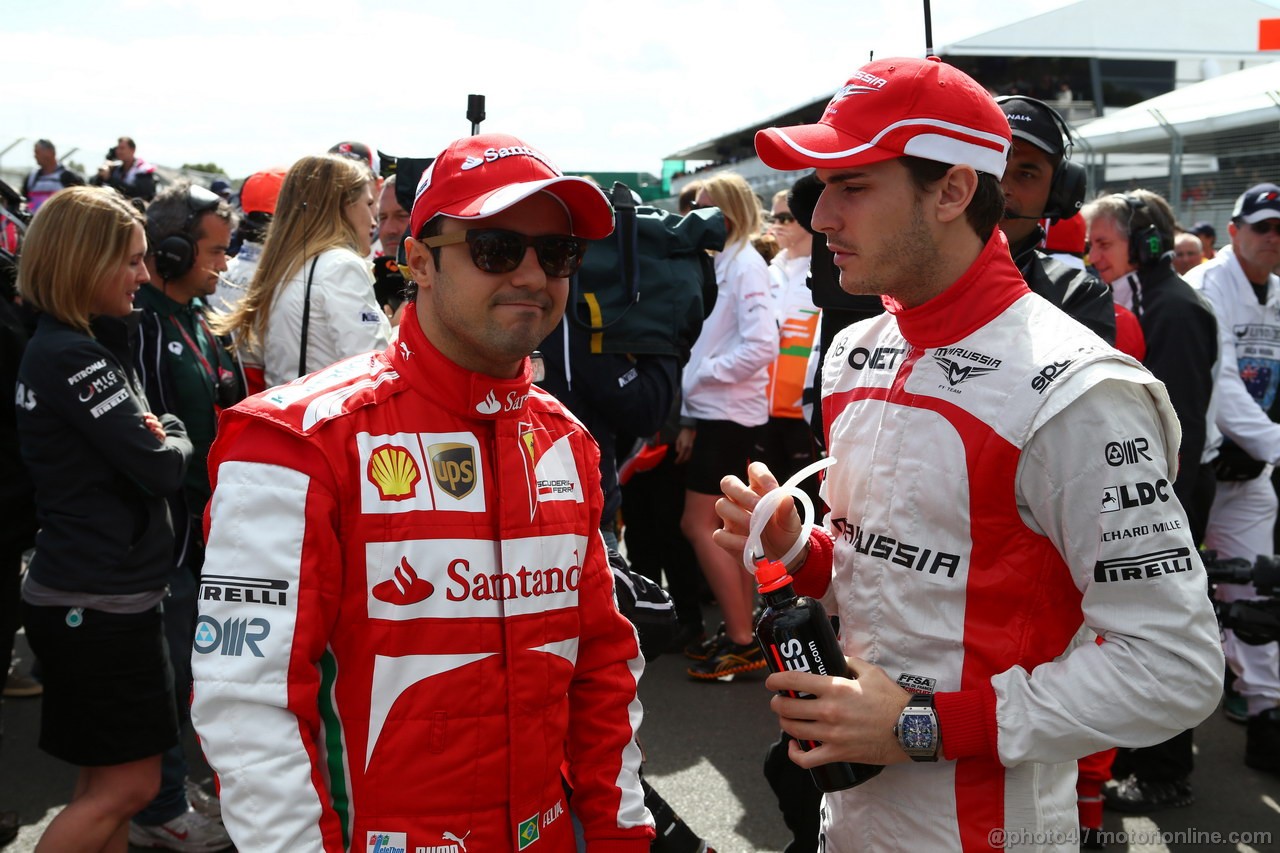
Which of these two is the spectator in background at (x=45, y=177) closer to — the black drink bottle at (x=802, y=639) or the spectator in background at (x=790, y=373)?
A: the spectator in background at (x=790, y=373)

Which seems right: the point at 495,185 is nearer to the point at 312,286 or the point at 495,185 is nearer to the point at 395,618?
the point at 395,618

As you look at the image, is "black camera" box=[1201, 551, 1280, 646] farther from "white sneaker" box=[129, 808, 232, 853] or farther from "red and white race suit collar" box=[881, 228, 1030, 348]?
"white sneaker" box=[129, 808, 232, 853]

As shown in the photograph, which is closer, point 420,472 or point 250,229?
point 420,472

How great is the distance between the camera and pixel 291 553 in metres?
1.61

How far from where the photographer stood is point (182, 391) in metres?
3.68

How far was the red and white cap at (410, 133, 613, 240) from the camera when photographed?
1.80 metres

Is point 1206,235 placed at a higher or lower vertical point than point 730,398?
higher

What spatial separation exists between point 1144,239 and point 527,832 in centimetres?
371

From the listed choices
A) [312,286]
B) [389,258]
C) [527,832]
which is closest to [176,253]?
[312,286]

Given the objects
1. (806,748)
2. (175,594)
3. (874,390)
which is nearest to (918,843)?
(806,748)

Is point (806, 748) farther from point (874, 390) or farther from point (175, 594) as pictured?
point (175, 594)

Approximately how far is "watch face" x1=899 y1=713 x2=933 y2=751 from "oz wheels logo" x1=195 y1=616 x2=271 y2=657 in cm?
103

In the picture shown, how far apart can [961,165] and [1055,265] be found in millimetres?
1433

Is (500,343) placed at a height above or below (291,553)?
above
